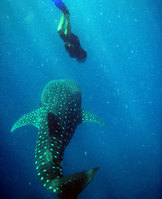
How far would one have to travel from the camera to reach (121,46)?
3123cm

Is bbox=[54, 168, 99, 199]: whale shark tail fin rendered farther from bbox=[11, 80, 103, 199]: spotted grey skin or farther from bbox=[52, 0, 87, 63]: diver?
bbox=[52, 0, 87, 63]: diver

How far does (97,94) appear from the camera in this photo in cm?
1944

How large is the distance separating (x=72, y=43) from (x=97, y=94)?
33.3ft

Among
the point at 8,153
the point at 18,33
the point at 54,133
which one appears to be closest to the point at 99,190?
the point at 8,153

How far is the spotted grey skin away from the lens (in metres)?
2.44

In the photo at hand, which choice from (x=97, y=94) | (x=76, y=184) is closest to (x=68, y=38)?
(x=76, y=184)

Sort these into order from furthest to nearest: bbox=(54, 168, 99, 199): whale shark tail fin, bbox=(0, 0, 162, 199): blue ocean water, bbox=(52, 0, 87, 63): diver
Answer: bbox=(0, 0, 162, 199): blue ocean water → bbox=(52, 0, 87, 63): diver → bbox=(54, 168, 99, 199): whale shark tail fin

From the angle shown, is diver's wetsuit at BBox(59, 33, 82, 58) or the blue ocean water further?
the blue ocean water

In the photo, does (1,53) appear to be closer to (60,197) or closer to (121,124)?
(121,124)

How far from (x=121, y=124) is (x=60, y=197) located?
20.3 m

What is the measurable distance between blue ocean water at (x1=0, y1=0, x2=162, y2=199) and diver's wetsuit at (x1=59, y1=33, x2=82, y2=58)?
843 cm

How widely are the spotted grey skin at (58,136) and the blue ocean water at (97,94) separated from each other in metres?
11.9

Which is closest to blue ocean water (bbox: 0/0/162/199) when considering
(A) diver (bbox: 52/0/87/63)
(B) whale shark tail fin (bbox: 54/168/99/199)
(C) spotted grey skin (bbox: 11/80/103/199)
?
Answer: (A) diver (bbox: 52/0/87/63)

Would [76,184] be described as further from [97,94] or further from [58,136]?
[97,94]
